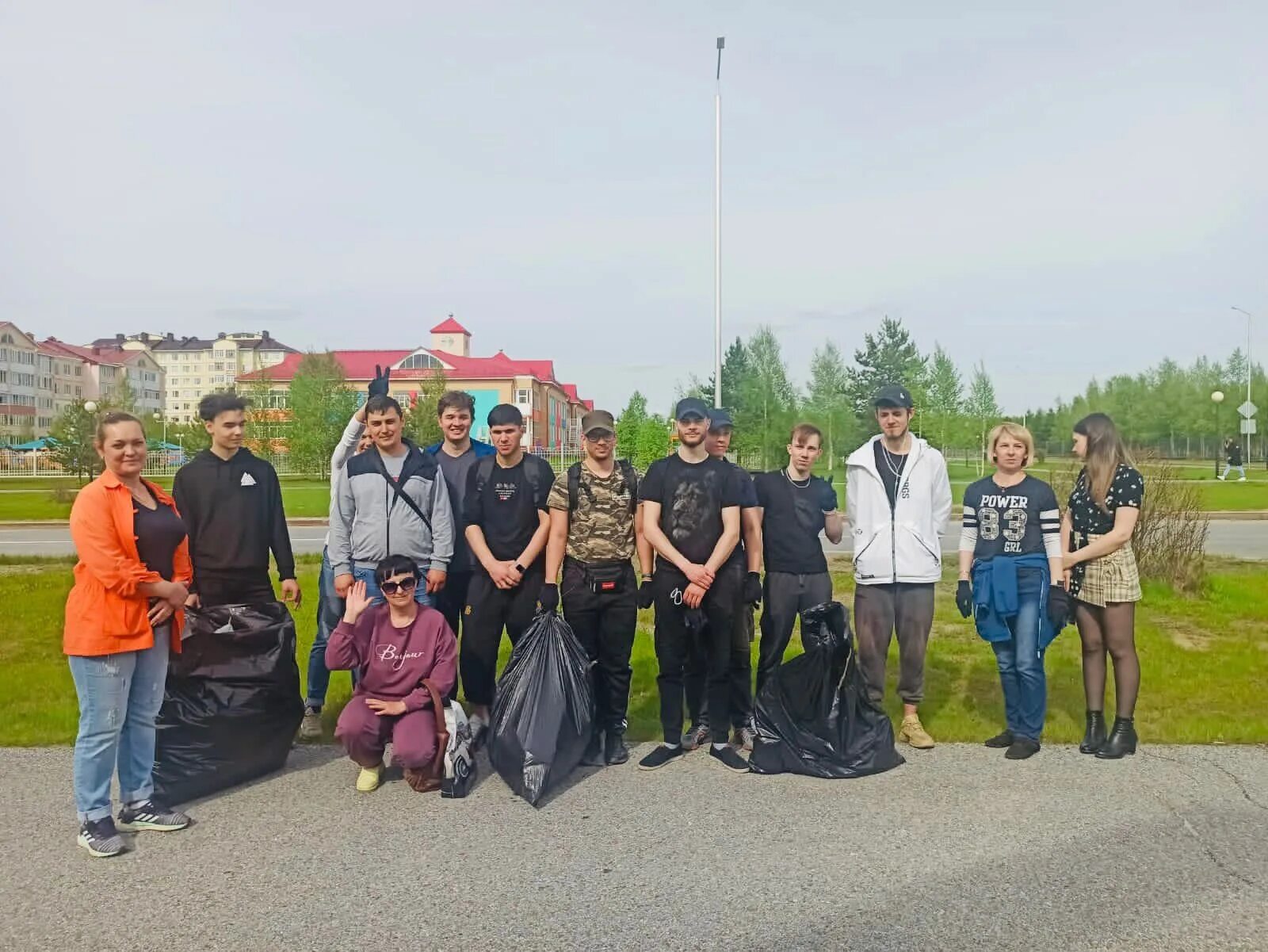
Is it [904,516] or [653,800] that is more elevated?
[904,516]

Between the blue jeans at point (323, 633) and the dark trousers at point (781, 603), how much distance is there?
2457mm

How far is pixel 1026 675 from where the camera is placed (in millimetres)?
5102

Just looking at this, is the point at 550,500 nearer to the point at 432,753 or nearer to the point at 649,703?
the point at 432,753

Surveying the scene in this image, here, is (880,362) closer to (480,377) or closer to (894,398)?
(480,377)

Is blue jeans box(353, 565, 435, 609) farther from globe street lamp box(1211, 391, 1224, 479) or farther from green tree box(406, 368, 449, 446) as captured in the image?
globe street lamp box(1211, 391, 1224, 479)

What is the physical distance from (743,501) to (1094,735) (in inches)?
89.0

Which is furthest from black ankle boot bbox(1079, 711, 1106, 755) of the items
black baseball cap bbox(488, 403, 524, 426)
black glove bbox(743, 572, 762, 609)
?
black baseball cap bbox(488, 403, 524, 426)

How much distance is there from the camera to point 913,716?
17.6 ft

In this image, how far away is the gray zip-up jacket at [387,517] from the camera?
5113 mm

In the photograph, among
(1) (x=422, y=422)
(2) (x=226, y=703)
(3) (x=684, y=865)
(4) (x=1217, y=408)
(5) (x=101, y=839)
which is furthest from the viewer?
(4) (x=1217, y=408)

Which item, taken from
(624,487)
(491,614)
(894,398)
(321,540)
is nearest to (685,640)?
(624,487)

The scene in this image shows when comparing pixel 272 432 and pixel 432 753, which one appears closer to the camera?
pixel 432 753

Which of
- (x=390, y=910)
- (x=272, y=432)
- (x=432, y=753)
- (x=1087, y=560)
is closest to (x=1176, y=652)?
(x=1087, y=560)

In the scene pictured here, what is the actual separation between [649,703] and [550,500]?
187 centimetres
